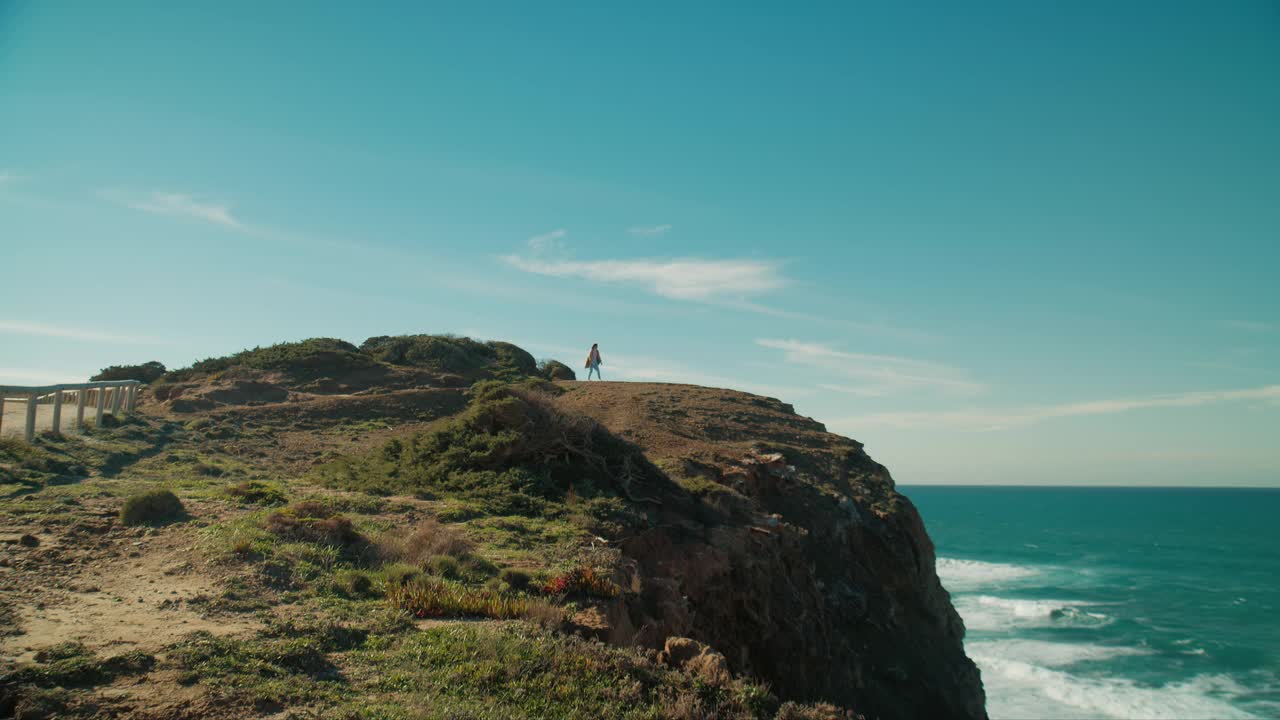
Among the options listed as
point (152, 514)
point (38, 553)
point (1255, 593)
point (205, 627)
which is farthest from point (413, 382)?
point (1255, 593)

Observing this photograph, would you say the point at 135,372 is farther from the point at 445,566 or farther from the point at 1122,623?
the point at 1122,623

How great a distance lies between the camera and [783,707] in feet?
19.3

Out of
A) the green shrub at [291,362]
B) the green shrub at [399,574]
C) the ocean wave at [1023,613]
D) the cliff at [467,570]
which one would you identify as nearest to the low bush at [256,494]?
the cliff at [467,570]

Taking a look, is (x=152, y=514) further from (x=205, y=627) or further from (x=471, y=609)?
(x=471, y=609)

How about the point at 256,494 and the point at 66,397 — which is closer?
the point at 256,494

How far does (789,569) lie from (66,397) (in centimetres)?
2091

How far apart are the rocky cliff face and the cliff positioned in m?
0.07

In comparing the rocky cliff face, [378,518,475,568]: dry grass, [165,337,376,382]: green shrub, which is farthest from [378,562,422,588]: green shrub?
[165,337,376,382]: green shrub

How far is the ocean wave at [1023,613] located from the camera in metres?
42.6

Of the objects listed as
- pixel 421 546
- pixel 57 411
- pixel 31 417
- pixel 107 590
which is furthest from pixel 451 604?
pixel 57 411

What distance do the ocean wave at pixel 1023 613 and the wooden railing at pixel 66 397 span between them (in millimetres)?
41137

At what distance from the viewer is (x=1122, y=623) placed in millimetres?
42656

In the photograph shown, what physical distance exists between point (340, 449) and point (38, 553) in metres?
11.6

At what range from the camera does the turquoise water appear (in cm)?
3098
